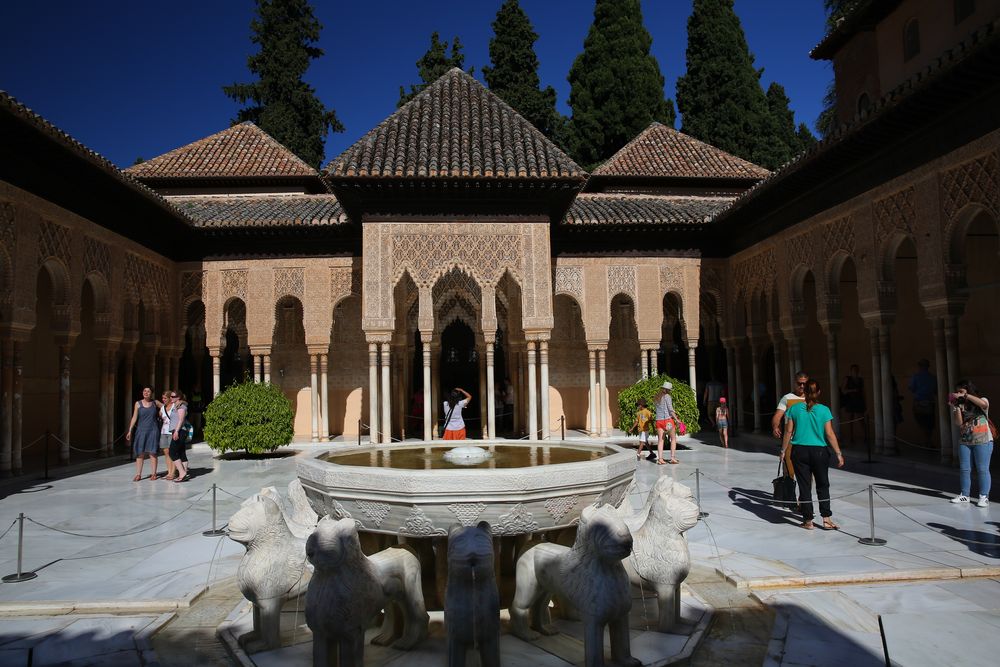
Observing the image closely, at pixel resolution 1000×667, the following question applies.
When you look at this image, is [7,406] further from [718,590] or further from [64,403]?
[718,590]

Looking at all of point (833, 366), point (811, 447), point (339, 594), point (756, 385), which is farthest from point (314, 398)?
point (339, 594)

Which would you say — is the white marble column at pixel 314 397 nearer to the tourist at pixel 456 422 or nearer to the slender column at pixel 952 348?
the tourist at pixel 456 422

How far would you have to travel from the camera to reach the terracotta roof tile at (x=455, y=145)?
1275cm

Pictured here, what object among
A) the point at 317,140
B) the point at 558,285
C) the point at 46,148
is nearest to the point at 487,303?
the point at 558,285

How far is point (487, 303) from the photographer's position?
44.2ft

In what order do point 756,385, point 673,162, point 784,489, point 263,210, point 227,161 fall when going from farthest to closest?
1. point 673,162
2. point 227,161
3. point 263,210
4. point 756,385
5. point 784,489

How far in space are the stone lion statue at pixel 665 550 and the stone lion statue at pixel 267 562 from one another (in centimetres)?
198

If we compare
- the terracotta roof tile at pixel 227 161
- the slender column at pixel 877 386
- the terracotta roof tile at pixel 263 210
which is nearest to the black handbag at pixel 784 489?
the slender column at pixel 877 386

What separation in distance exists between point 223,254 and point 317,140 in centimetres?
1320

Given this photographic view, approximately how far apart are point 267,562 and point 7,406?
9278mm

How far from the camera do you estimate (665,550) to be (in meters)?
3.94

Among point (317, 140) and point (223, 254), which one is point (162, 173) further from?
point (317, 140)

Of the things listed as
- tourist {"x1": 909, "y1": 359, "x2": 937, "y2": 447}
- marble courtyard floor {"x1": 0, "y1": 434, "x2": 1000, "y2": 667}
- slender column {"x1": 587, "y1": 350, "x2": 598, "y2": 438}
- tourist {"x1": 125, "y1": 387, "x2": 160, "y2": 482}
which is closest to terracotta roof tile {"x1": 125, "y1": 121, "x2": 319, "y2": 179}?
slender column {"x1": 587, "y1": 350, "x2": 598, "y2": 438}

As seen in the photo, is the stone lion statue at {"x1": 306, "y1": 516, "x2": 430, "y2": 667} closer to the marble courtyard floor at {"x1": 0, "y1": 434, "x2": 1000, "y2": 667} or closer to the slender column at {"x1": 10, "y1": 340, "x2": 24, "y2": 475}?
the marble courtyard floor at {"x1": 0, "y1": 434, "x2": 1000, "y2": 667}
